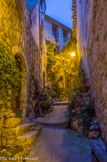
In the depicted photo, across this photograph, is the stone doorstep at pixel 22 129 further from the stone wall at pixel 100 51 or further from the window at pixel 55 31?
the window at pixel 55 31

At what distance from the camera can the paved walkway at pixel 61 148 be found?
7.55 ft

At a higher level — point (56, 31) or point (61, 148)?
point (56, 31)

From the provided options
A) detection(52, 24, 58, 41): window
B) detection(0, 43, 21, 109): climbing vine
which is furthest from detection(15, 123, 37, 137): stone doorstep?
detection(52, 24, 58, 41): window

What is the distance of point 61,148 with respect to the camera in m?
2.69

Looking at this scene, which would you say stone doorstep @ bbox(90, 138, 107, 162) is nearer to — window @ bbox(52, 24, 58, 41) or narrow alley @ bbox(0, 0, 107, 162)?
narrow alley @ bbox(0, 0, 107, 162)

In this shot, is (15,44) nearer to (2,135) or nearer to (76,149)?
(2,135)

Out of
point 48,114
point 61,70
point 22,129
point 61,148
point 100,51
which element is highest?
point 61,70

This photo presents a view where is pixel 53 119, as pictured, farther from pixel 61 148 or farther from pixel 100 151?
pixel 100 151

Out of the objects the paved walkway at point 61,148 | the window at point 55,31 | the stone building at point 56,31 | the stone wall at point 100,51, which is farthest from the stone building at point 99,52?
the window at point 55,31

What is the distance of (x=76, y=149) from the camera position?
8.52ft

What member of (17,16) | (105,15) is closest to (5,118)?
(105,15)

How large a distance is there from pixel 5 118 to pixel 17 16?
9.82 ft

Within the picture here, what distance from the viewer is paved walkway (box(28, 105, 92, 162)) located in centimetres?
230

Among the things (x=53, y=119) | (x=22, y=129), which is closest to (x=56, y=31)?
(x=53, y=119)
